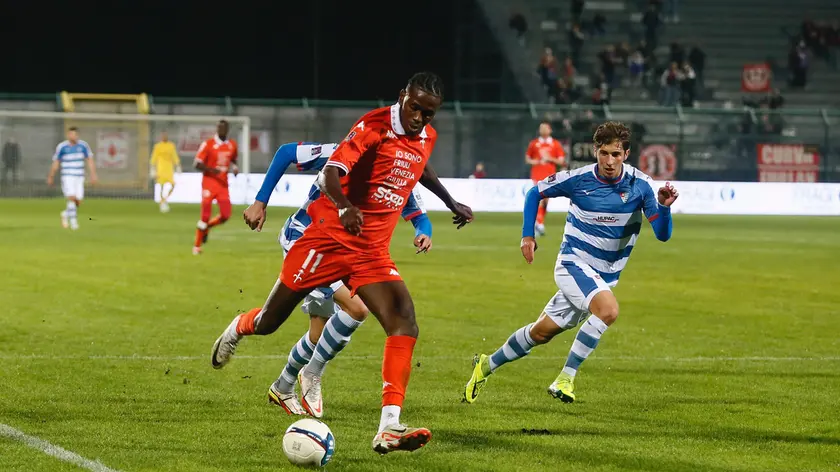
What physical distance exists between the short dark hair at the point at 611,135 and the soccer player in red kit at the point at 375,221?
1793mm

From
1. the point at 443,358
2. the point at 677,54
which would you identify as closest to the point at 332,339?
the point at 443,358

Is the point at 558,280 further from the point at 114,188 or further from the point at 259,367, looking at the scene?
the point at 114,188

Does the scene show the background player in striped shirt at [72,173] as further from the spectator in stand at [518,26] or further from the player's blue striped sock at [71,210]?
the spectator in stand at [518,26]

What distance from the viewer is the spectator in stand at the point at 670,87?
130ft

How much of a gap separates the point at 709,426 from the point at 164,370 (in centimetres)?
409

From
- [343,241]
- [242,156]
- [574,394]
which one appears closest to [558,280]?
[574,394]

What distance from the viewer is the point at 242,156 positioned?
1490 inches

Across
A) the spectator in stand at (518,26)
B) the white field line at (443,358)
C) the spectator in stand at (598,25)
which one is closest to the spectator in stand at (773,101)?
the spectator in stand at (598,25)

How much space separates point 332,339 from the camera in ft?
25.4

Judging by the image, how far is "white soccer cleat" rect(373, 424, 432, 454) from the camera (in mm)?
6035

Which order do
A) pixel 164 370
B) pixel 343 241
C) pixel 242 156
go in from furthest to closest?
pixel 242 156 → pixel 164 370 → pixel 343 241

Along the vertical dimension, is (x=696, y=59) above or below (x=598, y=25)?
below

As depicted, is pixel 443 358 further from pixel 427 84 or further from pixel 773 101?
pixel 773 101

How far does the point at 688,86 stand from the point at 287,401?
34032 millimetres
